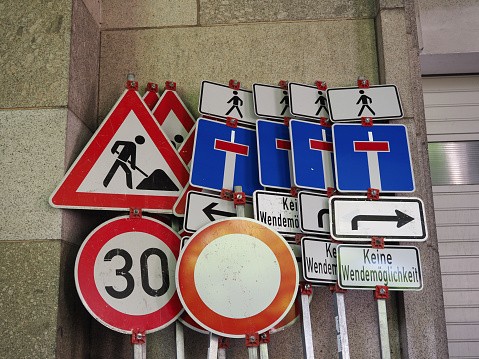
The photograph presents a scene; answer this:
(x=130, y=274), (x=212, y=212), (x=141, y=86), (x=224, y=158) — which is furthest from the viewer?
(x=141, y=86)

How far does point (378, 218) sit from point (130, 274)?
114 centimetres

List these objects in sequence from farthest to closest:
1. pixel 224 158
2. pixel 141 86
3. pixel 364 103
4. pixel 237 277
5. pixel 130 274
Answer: pixel 141 86 < pixel 364 103 < pixel 224 158 < pixel 130 274 < pixel 237 277

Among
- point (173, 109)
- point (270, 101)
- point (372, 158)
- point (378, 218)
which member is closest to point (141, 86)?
point (173, 109)

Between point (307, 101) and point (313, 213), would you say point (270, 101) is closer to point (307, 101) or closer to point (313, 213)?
point (307, 101)

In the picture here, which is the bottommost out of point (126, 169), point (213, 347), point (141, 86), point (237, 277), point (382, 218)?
point (213, 347)

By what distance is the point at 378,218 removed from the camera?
2.47 meters

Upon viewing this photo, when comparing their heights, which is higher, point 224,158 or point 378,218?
point 224,158

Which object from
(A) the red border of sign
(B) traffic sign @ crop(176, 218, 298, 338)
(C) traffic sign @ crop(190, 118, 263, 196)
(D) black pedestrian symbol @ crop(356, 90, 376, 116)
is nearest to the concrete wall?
(A) the red border of sign

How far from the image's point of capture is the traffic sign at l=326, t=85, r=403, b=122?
2.70 m

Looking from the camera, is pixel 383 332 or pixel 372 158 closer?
pixel 383 332

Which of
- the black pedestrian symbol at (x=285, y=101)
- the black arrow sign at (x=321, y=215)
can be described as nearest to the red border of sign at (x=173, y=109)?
the black pedestrian symbol at (x=285, y=101)

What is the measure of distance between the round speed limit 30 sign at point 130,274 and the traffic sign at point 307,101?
881 millimetres

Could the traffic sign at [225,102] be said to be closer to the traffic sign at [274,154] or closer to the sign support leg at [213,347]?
the traffic sign at [274,154]

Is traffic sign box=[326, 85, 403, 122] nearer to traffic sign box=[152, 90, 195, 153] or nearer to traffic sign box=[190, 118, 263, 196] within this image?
traffic sign box=[190, 118, 263, 196]
